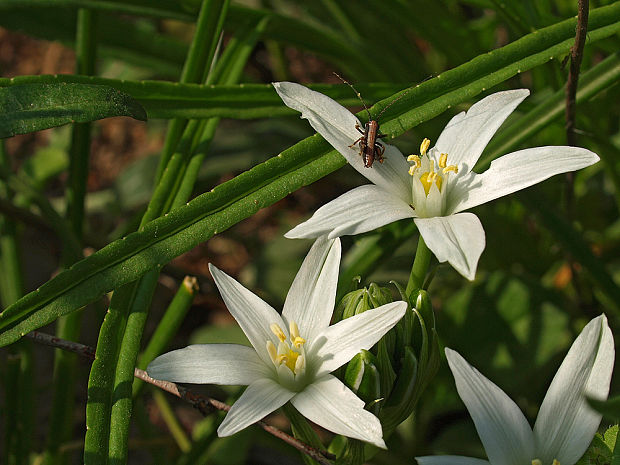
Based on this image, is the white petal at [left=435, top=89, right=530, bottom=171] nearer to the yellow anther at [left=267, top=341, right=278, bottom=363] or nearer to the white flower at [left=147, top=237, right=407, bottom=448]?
the white flower at [left=147, top=237, right=407, bottom=448]

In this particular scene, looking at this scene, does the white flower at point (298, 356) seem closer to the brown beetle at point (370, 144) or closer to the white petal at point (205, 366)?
the white petal at point (205, 366)

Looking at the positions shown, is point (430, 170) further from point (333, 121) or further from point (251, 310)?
point (251, 310)

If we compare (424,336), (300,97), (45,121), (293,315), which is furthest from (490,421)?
(45,121)

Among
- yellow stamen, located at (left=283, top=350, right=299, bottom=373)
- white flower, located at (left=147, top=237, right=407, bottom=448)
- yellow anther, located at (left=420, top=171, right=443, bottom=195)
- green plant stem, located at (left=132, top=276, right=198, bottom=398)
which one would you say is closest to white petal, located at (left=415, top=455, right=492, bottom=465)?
white flower, located at (left=147, top=237, right=407, bottom=448)

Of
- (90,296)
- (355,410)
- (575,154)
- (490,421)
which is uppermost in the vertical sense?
(90,296)

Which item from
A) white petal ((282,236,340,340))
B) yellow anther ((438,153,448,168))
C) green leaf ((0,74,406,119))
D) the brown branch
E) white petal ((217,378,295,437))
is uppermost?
green leaf ((0,74,406,119))

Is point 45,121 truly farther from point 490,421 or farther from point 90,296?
point 490,421
